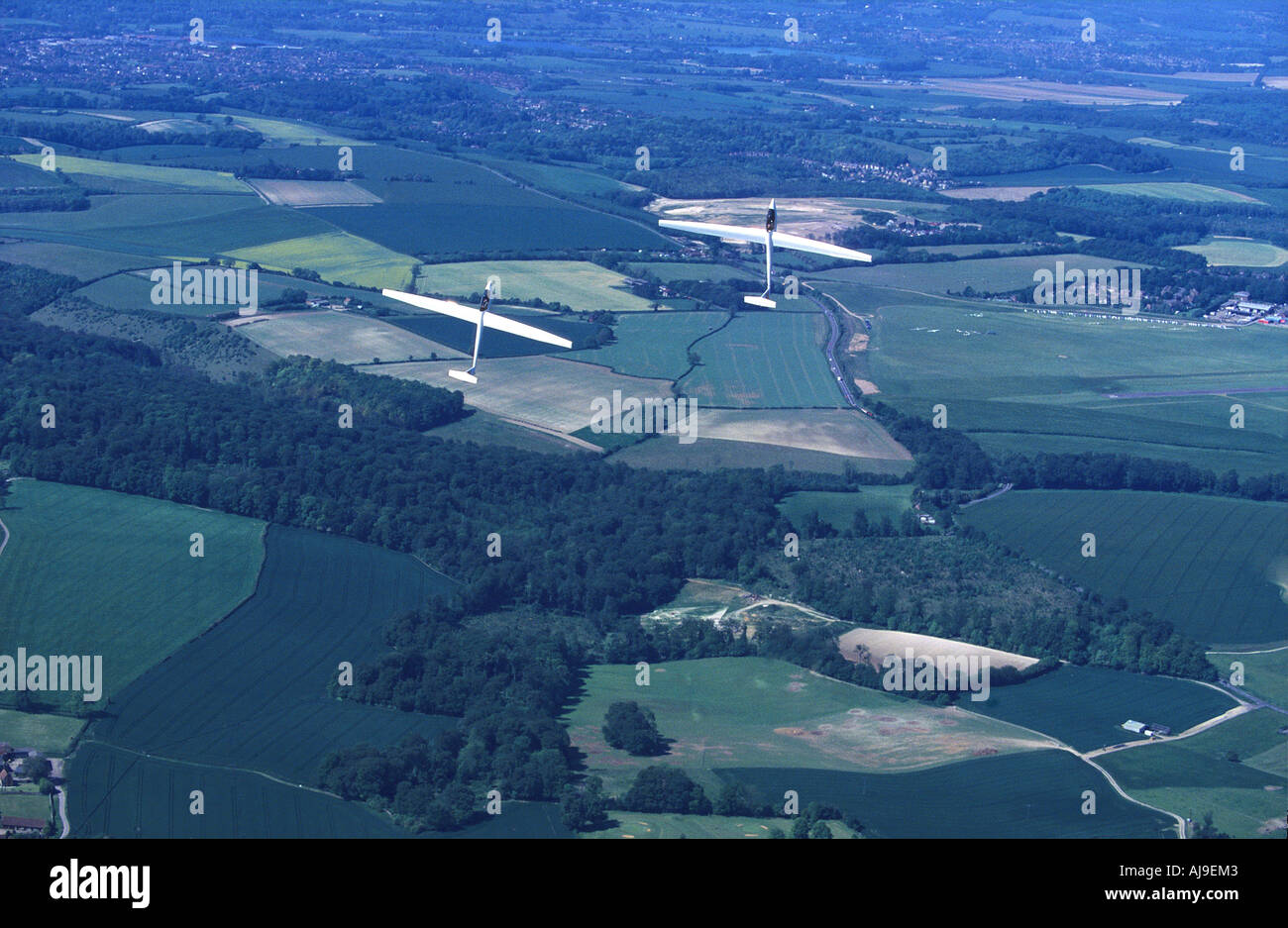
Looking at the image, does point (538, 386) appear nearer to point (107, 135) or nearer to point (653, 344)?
point (653, 344)

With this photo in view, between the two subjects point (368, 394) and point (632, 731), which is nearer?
point (632, 731)

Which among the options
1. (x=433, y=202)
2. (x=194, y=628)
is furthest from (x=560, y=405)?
(x=433, y=202)

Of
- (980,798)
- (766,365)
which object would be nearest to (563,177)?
(766,365)

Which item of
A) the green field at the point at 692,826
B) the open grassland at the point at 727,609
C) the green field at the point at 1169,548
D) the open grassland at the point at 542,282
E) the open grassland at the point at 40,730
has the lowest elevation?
the green field at the point at 692,826

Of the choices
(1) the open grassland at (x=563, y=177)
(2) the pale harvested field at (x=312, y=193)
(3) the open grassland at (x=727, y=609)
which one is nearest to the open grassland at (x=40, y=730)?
(3) the open grassland at (x=727, y=609)

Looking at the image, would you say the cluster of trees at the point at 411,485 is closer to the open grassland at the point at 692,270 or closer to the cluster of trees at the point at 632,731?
the cluster of trees at the point at 632,731

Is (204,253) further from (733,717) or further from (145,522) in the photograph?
(733,717)
